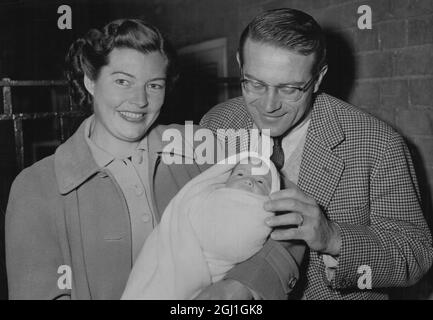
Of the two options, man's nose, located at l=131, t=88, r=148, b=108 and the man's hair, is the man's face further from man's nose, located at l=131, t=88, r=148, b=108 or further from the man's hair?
man's nose, located at l=131, t=88, r=148, b=108

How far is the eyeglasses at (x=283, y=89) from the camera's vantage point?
3.87 ft

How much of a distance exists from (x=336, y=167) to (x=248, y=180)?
15.9 inches

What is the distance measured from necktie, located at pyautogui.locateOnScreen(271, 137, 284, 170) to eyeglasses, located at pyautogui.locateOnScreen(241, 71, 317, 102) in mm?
149

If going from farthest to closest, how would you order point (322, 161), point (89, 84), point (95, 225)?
point (322, 161) < point (89, 84) < point (95, 225)

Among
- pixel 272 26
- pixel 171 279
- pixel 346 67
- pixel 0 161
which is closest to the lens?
pixel 171 279

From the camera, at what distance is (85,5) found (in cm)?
330

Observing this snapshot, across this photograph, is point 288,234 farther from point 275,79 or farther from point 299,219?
point 275,79

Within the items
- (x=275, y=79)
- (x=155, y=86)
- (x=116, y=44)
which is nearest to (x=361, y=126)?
(x=275, y=79)

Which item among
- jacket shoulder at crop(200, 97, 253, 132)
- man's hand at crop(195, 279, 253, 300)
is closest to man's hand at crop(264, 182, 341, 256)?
man's hand at crop(195, 279, 253, 300)

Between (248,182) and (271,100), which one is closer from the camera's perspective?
(248,182)

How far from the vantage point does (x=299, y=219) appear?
942mm
